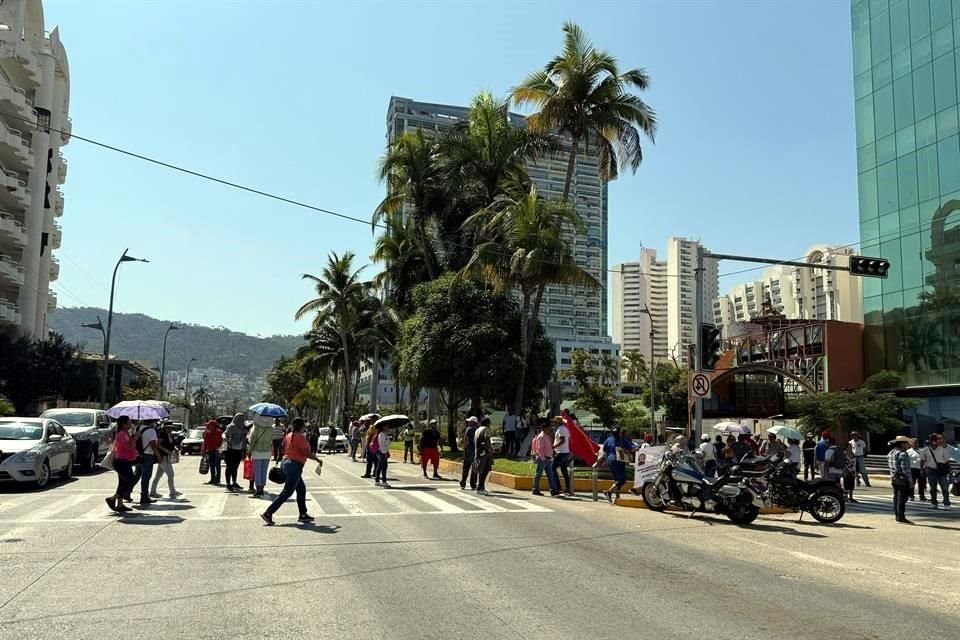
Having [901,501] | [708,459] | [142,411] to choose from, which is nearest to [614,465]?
[708,459]

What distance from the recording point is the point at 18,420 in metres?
19.4

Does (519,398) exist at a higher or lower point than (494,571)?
higher

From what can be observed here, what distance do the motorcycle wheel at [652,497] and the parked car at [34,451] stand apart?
13.0m

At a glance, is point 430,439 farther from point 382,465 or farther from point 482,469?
point 482,469

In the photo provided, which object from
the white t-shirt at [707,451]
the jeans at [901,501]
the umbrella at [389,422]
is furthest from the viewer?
the umbrella at [389,422]

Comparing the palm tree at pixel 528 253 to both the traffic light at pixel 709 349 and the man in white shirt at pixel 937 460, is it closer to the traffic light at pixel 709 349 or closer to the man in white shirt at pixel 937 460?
the traffic light at pixel 709 349

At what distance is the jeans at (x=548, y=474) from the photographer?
1806 cm

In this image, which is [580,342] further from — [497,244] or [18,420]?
[18,420]

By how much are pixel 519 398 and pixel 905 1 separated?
3490 cm

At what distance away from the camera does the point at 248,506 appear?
1514cm

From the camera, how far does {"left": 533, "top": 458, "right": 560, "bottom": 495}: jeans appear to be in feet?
59.3

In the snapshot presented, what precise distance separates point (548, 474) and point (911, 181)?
36279 mm

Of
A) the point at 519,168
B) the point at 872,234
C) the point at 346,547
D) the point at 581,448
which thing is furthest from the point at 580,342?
the point at 346,547

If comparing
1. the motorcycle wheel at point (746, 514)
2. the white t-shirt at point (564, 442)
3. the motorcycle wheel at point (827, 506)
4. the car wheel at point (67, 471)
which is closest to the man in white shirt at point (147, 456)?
the car wheel at point (67, 471)
